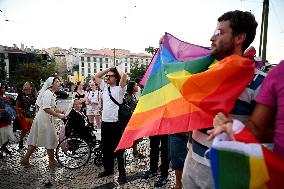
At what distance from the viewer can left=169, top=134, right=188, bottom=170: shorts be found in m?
4.34

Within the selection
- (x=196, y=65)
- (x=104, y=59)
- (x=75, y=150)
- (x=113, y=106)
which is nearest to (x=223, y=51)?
(x=196, y=65)

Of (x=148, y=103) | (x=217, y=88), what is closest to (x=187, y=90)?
(x=217, y=88)

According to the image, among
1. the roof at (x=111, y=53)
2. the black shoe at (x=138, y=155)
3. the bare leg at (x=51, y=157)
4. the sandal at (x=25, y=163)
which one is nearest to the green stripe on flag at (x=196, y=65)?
the bare leg at (x=51, y=157)

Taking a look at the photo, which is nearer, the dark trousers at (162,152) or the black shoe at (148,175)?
the dark trousers at (162,152)

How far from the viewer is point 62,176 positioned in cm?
593

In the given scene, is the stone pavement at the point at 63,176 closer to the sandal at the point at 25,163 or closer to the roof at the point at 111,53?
the sandal at the point at 25,163

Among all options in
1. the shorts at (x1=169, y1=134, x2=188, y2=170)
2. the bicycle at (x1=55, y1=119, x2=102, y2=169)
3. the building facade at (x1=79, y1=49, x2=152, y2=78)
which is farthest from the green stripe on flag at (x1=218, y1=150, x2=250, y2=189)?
the building facade at (x1=79, y1=49, x2=152, y2=78)

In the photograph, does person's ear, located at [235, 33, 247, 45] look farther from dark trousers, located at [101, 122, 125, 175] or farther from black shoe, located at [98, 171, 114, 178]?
black shoe, located at [98, 171, 114, 178]

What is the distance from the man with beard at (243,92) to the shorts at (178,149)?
213 cm

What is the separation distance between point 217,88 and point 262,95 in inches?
10.1

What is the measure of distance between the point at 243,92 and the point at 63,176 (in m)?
4.84

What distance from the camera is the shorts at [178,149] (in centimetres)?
434

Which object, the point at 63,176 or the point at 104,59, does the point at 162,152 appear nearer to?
the point at 63,176

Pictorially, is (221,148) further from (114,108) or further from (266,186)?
(114,108)
